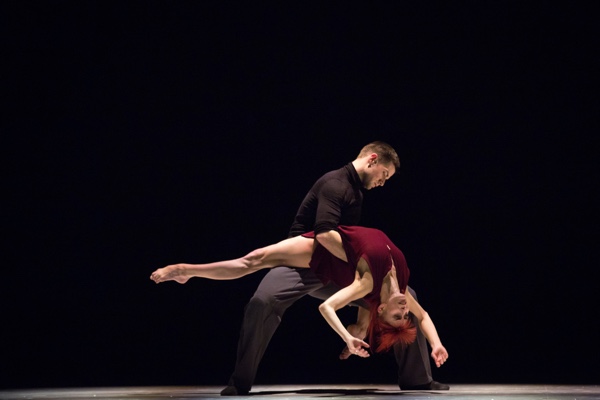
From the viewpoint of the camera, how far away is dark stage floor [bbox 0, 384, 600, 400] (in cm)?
425

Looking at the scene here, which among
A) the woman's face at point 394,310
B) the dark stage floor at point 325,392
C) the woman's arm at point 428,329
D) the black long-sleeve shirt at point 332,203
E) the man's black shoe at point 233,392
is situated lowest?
the dark stage floor at point 325,392

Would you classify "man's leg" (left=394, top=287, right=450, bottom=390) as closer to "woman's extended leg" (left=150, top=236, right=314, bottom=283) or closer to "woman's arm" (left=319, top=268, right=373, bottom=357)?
"woman's arm" (left=319, top=268, right=373, bottom=357)

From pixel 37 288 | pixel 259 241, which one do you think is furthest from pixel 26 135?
pixel 259 241

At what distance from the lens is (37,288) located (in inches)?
247

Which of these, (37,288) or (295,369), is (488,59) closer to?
(295,369)

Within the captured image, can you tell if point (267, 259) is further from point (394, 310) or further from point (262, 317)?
point (394, 310)

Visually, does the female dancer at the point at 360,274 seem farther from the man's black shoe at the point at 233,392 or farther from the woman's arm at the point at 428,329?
the man's black shoe at the point at 233,392

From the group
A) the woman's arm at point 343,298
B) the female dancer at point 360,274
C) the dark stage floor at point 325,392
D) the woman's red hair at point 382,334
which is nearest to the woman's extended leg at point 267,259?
the female dancer at point 360,274

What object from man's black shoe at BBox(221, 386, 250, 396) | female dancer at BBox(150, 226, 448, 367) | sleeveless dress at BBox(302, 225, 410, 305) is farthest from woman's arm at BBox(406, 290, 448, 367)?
man's black shoe at BBox(221, 386, 250, 396)

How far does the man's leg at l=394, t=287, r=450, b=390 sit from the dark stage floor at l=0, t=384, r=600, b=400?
0.25 feet

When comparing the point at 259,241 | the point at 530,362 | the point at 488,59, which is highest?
the point at 488,59

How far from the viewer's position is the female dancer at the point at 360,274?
435cm

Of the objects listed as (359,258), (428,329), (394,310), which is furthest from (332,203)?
(428,329)

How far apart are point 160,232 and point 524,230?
7.57 feet
